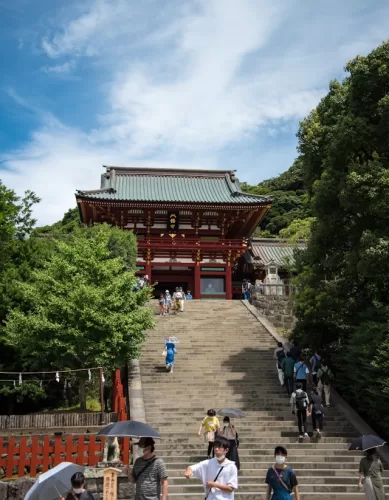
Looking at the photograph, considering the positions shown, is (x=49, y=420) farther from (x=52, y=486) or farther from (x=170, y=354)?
(x=52, y=486)

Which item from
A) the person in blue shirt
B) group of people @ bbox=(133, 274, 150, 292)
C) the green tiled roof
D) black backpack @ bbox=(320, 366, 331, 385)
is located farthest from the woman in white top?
the green tiled roof

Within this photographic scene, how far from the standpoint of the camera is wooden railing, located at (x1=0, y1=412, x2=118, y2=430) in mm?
13195

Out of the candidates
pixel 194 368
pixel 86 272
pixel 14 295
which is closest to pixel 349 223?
pixel 194 368

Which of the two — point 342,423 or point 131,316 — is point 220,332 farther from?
point 342,423

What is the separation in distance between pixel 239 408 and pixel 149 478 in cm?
871

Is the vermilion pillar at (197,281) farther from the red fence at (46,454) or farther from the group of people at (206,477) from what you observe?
the group of people at (206,477)

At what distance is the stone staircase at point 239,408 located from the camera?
11.1 metres

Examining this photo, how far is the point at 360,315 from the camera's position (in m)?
13.9

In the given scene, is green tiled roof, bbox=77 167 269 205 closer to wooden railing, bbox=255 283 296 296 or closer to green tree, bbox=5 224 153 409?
wooden railing, bbox=255 283 296 296

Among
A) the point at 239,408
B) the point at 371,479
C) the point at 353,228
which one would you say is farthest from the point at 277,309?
the point at 371,479

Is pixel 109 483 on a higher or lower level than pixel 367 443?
lower

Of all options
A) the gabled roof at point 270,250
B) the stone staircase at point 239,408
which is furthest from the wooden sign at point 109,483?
the gabled roof at point 270,250

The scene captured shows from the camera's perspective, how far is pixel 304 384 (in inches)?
567

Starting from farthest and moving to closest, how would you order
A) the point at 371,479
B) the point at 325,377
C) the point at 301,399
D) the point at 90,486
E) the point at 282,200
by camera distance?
the point at 282,200, the point at 325,377, the point at 301,399, the point at 90,486, the point at 371,479
